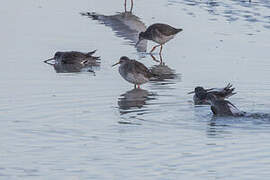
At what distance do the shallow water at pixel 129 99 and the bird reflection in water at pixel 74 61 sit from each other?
20 centimetres

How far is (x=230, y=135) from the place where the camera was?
11734 millimetres

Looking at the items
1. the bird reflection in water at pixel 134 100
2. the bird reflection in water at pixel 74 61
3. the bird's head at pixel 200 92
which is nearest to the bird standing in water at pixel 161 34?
the bird reflection in water at pixel 74 61

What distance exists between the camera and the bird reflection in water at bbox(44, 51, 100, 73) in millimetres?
16812

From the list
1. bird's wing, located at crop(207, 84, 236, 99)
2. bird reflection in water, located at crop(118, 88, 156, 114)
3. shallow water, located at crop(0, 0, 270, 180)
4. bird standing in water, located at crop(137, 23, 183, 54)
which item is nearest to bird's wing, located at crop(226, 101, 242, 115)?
shallow water, located at crop(0, 0, 270, 180)

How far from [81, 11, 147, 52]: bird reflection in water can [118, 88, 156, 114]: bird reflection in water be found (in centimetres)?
468

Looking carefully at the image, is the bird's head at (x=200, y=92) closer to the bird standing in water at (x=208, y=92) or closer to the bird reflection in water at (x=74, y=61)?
the bird standing in water at (x=208, y=92)

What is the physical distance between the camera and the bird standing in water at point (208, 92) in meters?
13.8

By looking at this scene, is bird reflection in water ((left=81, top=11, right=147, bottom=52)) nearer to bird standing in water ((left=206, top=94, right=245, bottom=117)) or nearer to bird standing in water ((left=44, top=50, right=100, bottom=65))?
bird standing in water ((left=44, top=50, right=100, bottom=65))

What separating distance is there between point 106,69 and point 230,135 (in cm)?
525

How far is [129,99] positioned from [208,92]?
1.26 m

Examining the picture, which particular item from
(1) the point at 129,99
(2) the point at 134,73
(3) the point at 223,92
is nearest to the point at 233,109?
(3) the point at 223,92

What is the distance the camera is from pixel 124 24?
21453 mm

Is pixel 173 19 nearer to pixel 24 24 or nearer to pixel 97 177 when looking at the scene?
pixel 24 24

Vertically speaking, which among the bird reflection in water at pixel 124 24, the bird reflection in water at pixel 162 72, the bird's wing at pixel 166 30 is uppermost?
the bird's wing at pixel 166 30
